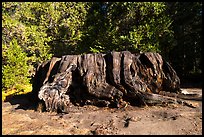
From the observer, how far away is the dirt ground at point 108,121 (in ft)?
22.7

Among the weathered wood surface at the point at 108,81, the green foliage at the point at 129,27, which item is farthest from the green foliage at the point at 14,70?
the green foliage at the point at 129,27

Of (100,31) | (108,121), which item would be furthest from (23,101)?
(100,31)

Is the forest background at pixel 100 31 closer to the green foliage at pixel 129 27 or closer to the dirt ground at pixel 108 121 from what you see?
the green foliage at pixel 129 27

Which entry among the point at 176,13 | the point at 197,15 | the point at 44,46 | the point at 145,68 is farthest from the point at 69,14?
the point at 145,68

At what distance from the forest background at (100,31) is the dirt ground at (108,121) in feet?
24.9

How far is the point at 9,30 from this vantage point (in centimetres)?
1906

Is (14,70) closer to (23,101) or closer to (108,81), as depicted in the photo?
(23,101)

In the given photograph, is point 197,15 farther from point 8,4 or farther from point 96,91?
point 8,4

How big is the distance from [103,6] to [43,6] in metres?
4.89

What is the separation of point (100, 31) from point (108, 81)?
9458 millimetres

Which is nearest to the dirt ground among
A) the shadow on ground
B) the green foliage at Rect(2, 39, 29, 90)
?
the shadow on ground

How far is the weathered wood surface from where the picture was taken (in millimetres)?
9961

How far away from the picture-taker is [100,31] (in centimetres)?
1972

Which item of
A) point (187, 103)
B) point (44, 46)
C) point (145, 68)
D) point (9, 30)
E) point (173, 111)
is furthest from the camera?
point (44, 46)
